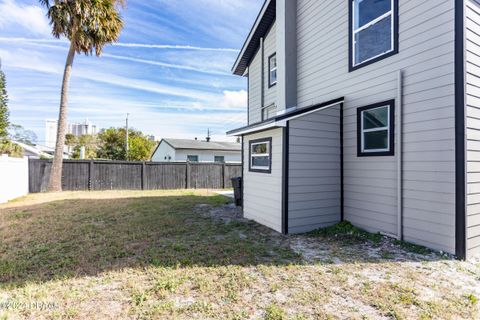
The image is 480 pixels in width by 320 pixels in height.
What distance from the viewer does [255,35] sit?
9.63 metres

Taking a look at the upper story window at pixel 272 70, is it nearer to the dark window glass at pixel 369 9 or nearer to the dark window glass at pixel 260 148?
A: the dark window glass at pixel 260 148

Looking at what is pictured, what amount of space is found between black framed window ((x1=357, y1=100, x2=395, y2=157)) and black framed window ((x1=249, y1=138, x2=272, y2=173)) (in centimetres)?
196

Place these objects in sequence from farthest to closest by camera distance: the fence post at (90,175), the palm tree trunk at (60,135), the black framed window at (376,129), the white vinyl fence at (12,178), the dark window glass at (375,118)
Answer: the fence post at (90,175)
the palm tree trunk at (60,135)
the white vinyl fence at (12,178)
the dark window glass at (375,118)
the black framed window at (376,129)

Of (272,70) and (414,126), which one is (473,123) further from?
(272,70)

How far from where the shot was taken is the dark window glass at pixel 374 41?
208 inches

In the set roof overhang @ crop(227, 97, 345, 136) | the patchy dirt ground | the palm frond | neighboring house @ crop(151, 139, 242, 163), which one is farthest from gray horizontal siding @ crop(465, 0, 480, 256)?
neighboring house @ crop(151, 139, 242, 163)

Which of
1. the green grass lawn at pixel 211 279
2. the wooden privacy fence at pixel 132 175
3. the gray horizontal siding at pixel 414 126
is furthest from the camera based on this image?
the wooden privacy fence at pixel 132 175

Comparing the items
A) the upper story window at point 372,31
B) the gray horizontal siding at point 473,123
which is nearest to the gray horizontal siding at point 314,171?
the upper story window at point 372,31

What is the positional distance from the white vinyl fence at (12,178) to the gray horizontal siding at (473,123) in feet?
42.2

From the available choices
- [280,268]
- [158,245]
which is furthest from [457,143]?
[158,245]

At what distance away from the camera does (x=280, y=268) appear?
369cm

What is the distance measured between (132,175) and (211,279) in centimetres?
1209

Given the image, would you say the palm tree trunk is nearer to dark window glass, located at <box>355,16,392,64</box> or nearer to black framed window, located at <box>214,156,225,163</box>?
dark window glass, located at <box>355,16,392,64</box>

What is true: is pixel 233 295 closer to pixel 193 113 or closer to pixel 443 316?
pixel 443 316
